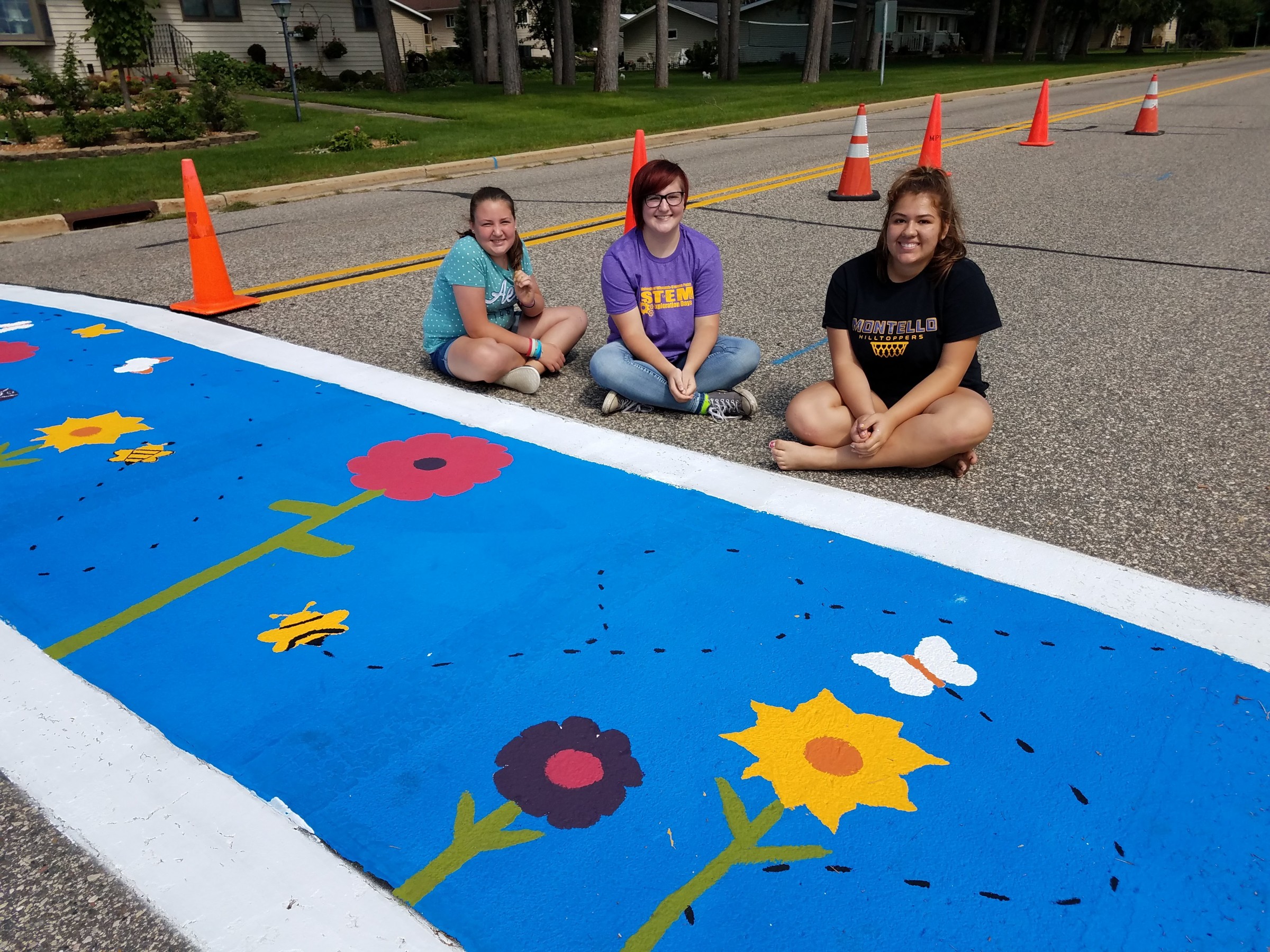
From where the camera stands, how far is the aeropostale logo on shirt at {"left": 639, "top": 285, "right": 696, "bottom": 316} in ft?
14.2

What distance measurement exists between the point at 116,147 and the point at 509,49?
11.1 m

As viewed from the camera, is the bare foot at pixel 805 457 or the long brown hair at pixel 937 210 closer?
the long brown hair at pixel 937 210

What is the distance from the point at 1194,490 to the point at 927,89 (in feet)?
85.2

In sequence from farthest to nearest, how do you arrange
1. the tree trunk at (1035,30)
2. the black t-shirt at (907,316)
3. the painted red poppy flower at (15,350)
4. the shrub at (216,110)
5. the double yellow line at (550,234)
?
the tree trunk at (1035,30), the shrub at (216,110), the double yellow line at (550,234), the painted red poppy flower at (15,350), the black t-shirt at (907,316)

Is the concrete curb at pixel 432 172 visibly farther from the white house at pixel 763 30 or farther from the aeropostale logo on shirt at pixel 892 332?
the white house at pixel 763 30

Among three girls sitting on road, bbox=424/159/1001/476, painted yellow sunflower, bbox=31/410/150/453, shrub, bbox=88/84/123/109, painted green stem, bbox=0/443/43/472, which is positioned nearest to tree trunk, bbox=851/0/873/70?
shrub, bbox=88/84/123/109

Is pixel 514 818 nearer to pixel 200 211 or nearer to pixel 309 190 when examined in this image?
pixel 200 211

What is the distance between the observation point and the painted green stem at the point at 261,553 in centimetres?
276

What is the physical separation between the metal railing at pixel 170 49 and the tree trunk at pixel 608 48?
41.9 feet

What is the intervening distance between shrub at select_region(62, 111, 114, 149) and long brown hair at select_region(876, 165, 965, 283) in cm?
1656

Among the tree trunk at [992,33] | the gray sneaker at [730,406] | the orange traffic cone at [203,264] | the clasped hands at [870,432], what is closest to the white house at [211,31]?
the orange traffic cone at [203,264]

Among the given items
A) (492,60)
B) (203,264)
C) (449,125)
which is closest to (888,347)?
(203,264)

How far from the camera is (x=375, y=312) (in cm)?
621

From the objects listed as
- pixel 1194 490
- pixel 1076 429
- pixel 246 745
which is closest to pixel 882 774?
pixel 246 745
